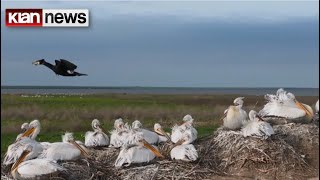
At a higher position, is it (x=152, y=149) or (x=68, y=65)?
(x=68, y=65)

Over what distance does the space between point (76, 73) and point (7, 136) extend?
887 centimetres

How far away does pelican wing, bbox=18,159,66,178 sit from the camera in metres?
9.40

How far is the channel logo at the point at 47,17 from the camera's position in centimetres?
894

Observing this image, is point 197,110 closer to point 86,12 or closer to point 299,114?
point 299,114

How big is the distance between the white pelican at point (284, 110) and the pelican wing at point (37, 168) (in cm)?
528

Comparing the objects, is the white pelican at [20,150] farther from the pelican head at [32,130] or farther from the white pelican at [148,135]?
the white pelican at [148,135]

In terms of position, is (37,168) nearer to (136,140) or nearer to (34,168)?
(34,168)

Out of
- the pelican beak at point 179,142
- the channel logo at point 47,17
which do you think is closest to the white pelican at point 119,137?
the pelican beak at point 179,142

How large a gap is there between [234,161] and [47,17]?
474 cm

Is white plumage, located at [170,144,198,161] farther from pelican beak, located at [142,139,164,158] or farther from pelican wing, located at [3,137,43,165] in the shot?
pelican wing, located at [3,137,43,165]

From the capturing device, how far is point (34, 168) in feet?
31.1

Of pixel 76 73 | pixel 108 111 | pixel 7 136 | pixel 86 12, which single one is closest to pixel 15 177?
pixel 76 73

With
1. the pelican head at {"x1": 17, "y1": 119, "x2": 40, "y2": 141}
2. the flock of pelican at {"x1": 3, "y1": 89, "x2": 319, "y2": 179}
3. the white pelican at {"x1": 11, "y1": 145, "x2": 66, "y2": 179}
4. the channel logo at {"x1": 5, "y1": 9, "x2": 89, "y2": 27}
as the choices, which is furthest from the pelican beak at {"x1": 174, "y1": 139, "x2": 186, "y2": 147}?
the channel logo at {"x1": 5, "y1": 9, "x2": 89, "y2": 27}

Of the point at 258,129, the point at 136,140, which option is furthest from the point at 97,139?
the point at 258,129
